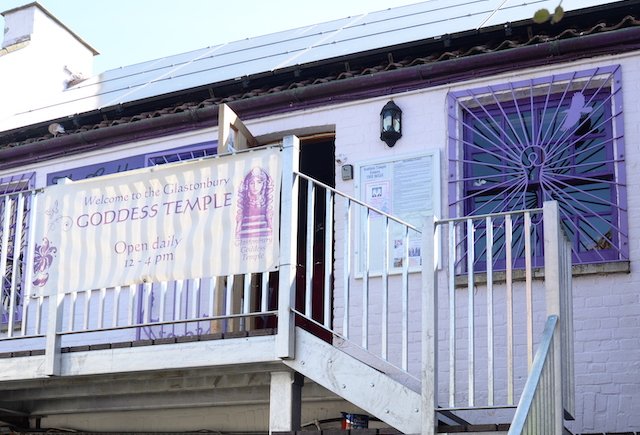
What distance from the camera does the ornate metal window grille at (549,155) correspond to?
866 cm

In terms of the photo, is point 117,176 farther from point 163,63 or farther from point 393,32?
point 163,63

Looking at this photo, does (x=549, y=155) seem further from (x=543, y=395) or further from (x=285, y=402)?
(x=543, y=395)

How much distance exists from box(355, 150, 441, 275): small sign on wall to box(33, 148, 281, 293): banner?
4.72ft

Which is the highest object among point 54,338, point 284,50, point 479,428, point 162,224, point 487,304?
point 284,50

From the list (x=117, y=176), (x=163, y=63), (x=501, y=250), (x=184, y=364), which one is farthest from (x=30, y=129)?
(x=501, y=250)

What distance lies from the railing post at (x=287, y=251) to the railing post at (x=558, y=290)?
1820 millimetres

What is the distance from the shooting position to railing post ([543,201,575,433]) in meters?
6.62

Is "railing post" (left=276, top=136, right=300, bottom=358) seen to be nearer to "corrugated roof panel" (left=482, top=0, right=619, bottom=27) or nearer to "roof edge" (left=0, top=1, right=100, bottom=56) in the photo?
"corrugated roof panel" (left=482, top=0, right=619, bottom=27)

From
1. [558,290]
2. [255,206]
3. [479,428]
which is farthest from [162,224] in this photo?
[558,290]

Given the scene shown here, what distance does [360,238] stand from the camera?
366 inches

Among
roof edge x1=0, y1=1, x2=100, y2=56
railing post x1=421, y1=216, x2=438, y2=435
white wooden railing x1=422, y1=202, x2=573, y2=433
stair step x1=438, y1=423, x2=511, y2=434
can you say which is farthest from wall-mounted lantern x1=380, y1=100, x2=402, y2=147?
roof edge x1=0, y1=1, x2=100, y2=56

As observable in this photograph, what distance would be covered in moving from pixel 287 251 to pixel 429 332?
126cm

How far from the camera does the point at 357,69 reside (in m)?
9.87

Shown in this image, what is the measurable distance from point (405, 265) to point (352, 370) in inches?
31.2
